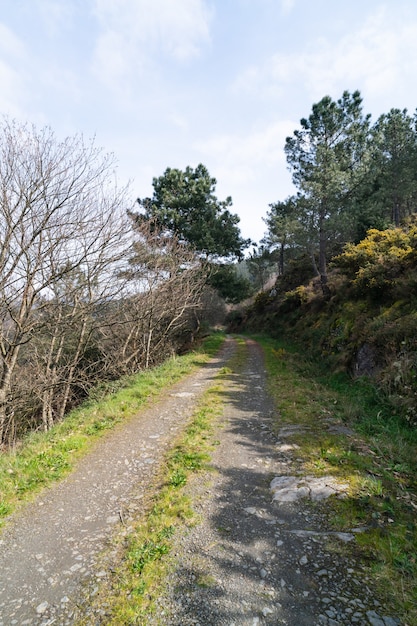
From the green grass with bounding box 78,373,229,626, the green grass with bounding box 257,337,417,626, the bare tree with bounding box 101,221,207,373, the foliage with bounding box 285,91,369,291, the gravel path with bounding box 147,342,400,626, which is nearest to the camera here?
the gravel path with bounding box 147,342,400,626

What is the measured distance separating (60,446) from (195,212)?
1687 centimetres

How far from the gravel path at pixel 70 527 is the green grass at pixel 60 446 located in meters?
0.25

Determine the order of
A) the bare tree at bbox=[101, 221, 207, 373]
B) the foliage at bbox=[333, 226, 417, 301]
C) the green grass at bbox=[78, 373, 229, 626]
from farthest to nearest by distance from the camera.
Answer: the bare tree at bbox=[101, 221, 207, 373] → the foliage at bbox=[333, 226, 417, 301] → the green grass at bbox=[78, 373, 229, 626]

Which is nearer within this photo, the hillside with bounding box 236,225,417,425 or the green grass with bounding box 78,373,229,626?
the green grass with bounding box 78,373,229,626

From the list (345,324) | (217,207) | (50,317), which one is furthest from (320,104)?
(50,317)

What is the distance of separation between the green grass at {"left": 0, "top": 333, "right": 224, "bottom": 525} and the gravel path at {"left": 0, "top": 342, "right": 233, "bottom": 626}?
9.7 inches

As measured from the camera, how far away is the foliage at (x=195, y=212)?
18.4m

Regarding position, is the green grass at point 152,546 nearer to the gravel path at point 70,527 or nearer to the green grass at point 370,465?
the gravel path at point 70,527

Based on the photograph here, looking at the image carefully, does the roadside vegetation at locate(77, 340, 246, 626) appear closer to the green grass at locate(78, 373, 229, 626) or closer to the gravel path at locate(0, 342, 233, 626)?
the green grass at locate(78, 373, 229, 626)

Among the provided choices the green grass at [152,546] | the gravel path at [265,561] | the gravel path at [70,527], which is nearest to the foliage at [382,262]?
the gravel path at [265,561]

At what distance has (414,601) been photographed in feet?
7.77

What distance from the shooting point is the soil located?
2.42 m

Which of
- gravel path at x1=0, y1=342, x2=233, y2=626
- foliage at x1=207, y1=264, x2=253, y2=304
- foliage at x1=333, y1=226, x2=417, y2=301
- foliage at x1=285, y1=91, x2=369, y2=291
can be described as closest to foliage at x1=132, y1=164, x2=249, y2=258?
foliage at x1=207, y1=264, x2=253, y2=304

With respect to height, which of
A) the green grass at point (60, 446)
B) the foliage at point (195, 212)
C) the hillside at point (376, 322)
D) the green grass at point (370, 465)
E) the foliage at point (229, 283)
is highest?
the foliage at point (195, 212)
